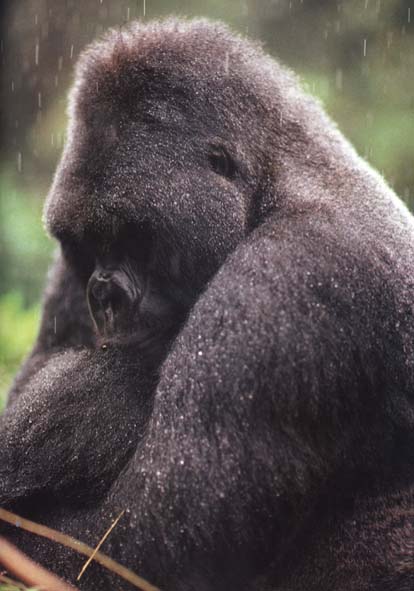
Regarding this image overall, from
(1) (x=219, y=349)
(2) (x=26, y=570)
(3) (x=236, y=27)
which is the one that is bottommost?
(3) (x=236, y=27)

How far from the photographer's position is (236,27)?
25.3 ft

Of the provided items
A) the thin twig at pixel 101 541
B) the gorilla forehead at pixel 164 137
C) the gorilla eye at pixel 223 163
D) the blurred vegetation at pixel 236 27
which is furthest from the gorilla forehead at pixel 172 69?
the blurred vegetation at pixel 236 27

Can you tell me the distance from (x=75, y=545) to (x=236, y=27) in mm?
6062

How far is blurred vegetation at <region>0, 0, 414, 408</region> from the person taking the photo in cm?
655

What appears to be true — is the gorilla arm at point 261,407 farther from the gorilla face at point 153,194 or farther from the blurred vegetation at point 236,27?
the blurred vegetation at point 236,27

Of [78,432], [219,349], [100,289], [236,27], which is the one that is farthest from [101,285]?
[236,27]

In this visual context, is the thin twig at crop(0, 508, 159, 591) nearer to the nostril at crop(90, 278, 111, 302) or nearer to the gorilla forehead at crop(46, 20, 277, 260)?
the nostril at crop(90, 278, 111, 302)

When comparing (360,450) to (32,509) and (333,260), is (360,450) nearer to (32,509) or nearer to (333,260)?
(333,260)

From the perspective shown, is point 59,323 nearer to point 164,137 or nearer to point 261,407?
point 164,137

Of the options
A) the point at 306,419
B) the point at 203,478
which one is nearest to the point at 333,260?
the point at 306,419

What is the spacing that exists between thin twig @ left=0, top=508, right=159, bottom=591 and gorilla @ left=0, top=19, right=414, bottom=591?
0.04 m

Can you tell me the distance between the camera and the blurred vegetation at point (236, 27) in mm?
6555

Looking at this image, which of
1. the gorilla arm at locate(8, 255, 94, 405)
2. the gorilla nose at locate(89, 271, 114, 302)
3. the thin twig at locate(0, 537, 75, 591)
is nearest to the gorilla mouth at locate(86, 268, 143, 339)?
the gorilla nose at locate(89, 271, 114, 302)

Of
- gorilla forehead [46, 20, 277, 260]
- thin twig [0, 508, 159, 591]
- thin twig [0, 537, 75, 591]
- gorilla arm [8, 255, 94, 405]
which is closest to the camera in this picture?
thin twig [0, 537, 75, 591]
